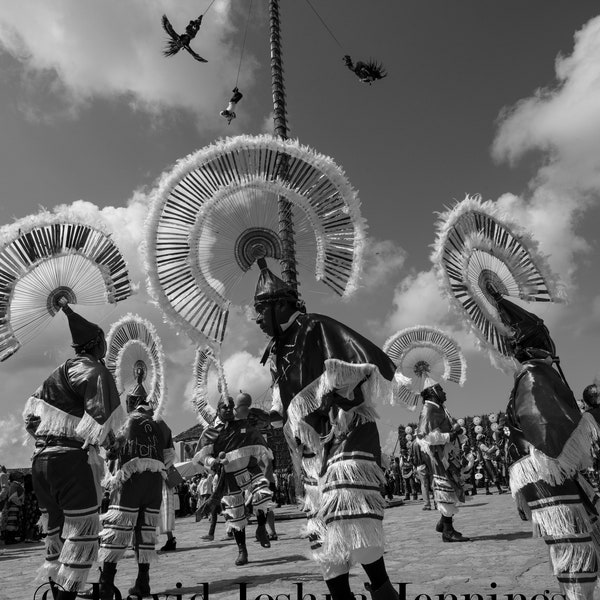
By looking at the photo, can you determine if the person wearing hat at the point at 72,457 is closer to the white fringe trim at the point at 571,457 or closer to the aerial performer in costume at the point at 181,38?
the white fringe trim at the point at 571,457

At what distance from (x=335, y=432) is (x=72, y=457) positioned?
8.08 feet

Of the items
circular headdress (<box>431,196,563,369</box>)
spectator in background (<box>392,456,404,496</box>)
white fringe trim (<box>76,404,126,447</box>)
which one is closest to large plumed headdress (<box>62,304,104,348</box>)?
white fringe trim (<box>76,404,126,447</box>)

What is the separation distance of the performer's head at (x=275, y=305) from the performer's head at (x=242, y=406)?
424 cm

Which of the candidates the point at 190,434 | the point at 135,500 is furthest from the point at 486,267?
the point at 190,434

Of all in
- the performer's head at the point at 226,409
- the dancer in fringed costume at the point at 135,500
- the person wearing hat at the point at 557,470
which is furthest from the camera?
the performer's head at the point at 226,409

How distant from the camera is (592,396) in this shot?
7.49 meters

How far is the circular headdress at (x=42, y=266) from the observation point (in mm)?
5363

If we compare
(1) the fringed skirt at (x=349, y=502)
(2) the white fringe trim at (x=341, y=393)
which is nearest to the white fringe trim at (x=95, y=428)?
(2) the white fringe trim at (x=341, y=393)

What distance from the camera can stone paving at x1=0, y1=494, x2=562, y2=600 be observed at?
14.9 ft

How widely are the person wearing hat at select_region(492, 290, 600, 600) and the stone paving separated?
60cm

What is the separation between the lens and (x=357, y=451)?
10.6ft

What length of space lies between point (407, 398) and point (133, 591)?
12.1 m

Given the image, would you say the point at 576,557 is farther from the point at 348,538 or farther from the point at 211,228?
the point at 211,228

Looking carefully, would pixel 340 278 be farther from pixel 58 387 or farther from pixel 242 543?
pixel 242 543
